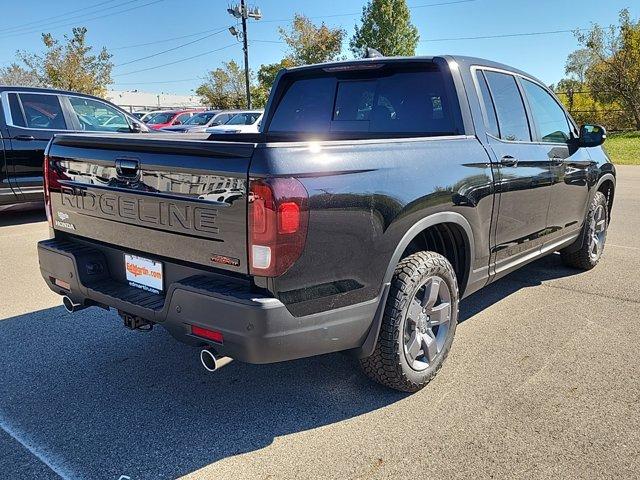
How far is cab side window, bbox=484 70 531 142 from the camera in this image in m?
3.81

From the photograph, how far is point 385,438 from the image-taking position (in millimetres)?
2662

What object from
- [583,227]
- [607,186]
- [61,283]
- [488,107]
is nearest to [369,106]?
[488,107]

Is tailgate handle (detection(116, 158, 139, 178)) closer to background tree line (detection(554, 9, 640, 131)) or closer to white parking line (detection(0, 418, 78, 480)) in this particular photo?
white parking line (detection(0, 418, 78, 480))

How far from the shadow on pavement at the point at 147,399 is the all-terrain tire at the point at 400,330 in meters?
0.16

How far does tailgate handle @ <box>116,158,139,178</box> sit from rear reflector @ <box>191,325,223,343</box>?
0.84 m

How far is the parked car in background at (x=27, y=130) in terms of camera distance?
7441 millimetres

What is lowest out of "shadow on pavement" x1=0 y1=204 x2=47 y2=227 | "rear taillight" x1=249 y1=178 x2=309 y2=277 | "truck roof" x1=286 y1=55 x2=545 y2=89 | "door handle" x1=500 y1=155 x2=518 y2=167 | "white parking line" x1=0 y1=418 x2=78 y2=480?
"shadow on pavement" x1=0 y1=204 x2=47 y2=227

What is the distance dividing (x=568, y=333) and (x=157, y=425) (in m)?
2.87

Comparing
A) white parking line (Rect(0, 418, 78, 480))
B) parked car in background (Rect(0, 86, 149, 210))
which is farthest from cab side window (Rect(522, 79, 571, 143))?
parked car in background (Rect(0, 86, 149, 210))

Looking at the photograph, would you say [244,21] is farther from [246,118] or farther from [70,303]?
[70,303]

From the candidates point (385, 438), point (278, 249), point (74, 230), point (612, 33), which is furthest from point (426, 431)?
point (612, 33)

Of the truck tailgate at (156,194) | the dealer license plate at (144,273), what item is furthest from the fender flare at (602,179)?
the dealer license plate at (144,273)

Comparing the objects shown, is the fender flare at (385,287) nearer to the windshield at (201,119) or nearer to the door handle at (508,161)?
the door handle at (508,161)

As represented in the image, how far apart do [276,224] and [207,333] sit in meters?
0.60
